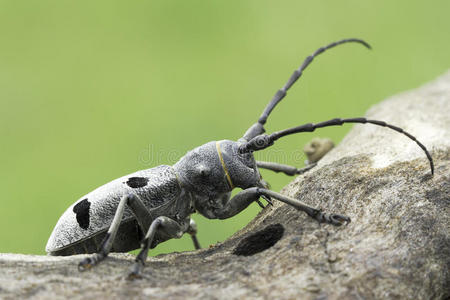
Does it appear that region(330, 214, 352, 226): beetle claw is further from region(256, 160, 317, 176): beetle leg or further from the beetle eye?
region(256, 160, 317, 176): beetle leg

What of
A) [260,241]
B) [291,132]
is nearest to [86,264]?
[260,241]

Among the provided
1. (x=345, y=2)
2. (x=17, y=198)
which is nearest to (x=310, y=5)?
(x=345, y=2)

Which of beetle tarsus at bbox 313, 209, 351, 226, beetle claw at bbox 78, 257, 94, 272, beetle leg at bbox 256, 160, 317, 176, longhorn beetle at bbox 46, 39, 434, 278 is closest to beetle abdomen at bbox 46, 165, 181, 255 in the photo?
longhorn beetle at bbox 46, 39, 434, 278

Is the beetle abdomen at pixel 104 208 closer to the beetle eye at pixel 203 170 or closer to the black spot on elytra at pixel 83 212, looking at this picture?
the black spot on elytra at pixel 83 212

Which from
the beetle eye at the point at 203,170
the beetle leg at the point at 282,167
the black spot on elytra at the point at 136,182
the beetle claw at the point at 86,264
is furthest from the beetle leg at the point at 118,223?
the beetle leg at the point at 282,167

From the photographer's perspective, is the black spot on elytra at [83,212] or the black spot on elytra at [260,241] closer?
the black spot on elytra at [260,241]

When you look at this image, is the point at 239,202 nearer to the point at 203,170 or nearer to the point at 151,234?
the point at 203,170

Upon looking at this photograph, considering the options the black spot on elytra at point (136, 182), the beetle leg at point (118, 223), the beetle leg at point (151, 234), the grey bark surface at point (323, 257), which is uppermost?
the black spot on elytra at point (136, 182)
